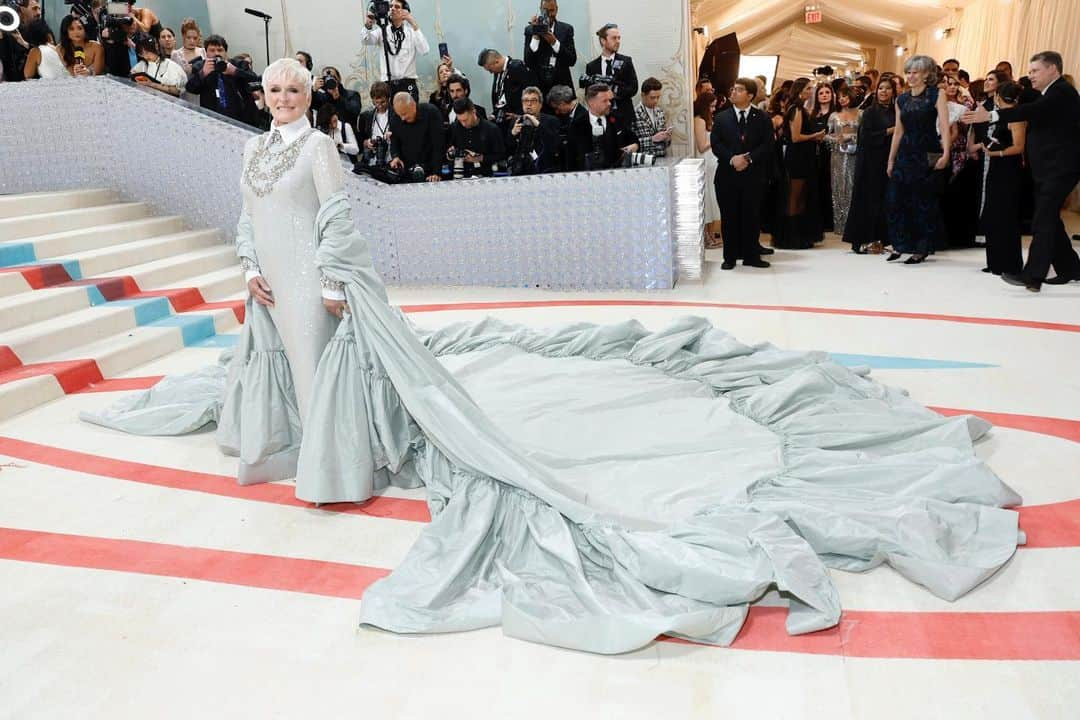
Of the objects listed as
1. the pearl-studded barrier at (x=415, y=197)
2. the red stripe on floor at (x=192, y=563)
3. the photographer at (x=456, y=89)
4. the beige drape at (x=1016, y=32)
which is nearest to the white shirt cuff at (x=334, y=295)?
the red stripe on floor at (x=192, y=563)

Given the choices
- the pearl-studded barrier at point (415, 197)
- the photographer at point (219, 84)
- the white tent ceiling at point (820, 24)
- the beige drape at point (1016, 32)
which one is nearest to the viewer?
the pearl-studded barrier at point (415, 197)

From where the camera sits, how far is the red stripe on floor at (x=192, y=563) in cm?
240

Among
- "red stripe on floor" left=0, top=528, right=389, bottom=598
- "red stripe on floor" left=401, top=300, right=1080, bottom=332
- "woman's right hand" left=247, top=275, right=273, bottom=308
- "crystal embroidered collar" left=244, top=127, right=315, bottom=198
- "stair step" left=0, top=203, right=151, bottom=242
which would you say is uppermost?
"crystal embroidered collar" left=244, top=127, right=315, bottom=198

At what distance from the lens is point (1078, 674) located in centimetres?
184

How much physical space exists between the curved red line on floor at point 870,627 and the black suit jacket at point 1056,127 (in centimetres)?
395

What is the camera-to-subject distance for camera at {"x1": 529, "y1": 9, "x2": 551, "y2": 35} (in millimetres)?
7094

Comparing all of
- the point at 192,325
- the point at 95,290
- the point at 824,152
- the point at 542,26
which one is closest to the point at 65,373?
the point at 192,325

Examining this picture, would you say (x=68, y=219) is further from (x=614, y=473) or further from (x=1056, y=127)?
(x=1056, y=127)

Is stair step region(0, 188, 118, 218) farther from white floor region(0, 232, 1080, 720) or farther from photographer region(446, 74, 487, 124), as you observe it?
white floor region(0, 232, 1080, 720)

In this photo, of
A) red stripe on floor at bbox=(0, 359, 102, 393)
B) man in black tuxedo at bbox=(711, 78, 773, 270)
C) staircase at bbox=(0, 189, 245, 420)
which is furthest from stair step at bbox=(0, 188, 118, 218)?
man in black tuxedo at bbox=(711, 78, 773, 270)

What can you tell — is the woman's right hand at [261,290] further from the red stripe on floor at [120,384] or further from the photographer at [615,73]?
the photographer at [615,73]

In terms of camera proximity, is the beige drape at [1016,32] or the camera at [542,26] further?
the beige drape at [1016,32]

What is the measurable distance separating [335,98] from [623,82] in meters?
2.40

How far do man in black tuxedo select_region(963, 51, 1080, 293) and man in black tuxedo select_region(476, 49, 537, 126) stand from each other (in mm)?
3484
